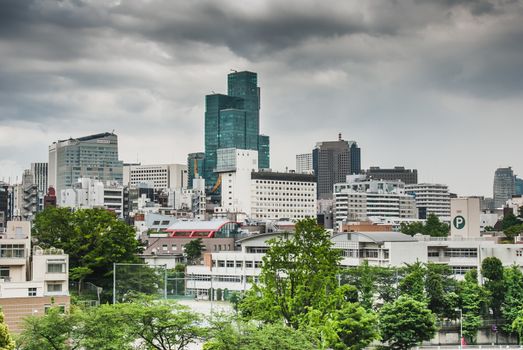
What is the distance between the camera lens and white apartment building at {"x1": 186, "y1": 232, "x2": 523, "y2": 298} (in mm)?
72312

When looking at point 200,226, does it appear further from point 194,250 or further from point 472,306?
point 472,306

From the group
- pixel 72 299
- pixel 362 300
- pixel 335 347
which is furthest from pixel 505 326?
pixel 72 299

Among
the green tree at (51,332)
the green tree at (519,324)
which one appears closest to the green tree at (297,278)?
the green tree at (51,332)

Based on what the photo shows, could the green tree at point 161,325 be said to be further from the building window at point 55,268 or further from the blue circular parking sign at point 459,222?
the blue circular parking sign at point 459,222

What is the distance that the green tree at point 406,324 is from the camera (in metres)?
51.8

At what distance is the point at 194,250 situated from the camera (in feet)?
323

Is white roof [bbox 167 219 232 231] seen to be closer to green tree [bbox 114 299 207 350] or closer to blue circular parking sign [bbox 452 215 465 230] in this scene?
blue circular parking sign [bbox 452 215 465 230]

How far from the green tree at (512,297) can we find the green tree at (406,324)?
8785mm

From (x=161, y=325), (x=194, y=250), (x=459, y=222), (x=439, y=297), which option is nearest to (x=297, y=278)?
(x=161, y=325)

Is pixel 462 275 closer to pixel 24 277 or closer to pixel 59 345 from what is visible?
pixel 24 277

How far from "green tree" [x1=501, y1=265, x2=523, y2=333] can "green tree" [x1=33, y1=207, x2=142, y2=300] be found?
2570cm

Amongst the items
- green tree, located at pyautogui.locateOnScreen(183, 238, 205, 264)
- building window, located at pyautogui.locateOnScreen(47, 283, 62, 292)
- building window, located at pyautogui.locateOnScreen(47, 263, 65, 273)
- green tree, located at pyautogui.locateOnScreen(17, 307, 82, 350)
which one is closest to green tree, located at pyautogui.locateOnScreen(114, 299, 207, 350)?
green tree, located at pyautogui.locateOnScreen(17, 307, 82, 350)

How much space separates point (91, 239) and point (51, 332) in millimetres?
25298

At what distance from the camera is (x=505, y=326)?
192 feet
